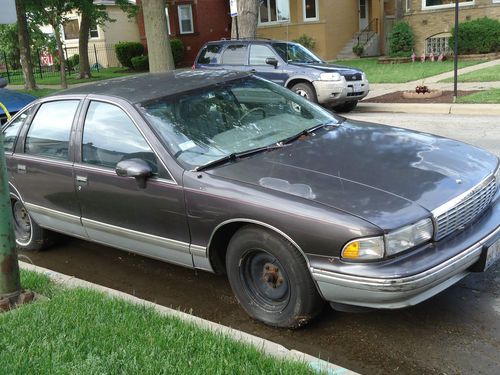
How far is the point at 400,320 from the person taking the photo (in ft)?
12.3

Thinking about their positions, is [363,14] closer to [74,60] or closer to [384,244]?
[74,60]

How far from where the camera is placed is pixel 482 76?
51.2 ft

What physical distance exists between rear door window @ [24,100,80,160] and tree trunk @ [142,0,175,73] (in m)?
8.25

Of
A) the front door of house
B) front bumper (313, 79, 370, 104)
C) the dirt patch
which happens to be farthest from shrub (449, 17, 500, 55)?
front bumper (313, 79, 370, 104)

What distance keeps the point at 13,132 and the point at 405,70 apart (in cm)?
1654

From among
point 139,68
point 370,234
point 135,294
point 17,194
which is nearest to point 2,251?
point 135,294

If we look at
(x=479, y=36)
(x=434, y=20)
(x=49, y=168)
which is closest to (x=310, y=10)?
(x=434, y=20)

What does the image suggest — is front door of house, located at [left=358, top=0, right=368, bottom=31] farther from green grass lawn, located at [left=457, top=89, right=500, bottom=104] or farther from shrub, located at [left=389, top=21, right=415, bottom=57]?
green grass lawn, located at [left=457, top=89, right=500, bottom=104]

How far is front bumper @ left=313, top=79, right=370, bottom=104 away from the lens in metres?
12.6

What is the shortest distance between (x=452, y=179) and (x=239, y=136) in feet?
5.06

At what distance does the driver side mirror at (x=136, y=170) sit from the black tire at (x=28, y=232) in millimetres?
1772

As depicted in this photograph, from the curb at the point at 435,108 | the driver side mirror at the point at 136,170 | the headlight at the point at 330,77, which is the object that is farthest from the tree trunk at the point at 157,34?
the driver side mirror at the point at 136,170

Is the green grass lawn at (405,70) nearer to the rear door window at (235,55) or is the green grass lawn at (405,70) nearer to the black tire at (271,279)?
the rear door window at (235,55)

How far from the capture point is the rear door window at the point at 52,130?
4.86 m
